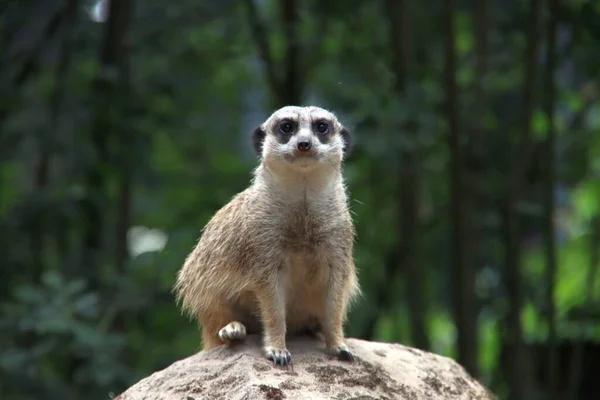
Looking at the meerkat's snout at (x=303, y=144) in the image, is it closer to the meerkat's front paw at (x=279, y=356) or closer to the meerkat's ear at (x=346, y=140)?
the meerkat's ear at (x=346, y=140)

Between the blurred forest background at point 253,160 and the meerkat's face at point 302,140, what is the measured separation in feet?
5.63

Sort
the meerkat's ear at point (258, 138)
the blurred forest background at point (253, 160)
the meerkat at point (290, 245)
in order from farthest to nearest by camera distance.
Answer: the blurred forest background at point (253, 160) → the meerkat's ear at point (258, 138) → the meerkat at point (290, 245)

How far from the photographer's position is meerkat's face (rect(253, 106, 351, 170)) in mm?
→ 3496

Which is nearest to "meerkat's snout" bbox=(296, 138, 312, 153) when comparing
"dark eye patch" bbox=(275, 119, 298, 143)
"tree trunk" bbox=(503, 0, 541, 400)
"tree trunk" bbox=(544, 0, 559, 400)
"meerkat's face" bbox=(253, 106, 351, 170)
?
"meerkat's face" bbox=(253, 106, 351, 170)

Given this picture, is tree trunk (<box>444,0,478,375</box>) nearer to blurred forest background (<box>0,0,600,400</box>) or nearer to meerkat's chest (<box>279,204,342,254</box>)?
blurred forest background (<box>0,0,600,400</box>)

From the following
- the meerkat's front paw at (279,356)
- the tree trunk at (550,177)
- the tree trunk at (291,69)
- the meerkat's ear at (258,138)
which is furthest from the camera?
the tree trunk at (291,69)

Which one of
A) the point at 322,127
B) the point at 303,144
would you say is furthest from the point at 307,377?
the point at 322,127

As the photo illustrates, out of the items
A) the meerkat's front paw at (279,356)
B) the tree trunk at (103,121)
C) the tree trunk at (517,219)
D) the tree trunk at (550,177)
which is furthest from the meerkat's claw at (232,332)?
the tree trunk at (550,177)

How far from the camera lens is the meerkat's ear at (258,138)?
12.6 feet

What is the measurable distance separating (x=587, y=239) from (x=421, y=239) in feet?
5.41

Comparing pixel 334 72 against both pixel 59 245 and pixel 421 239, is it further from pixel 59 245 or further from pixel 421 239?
A: pixel 59 245

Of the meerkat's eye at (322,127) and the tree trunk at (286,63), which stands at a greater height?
the tree trunk at (286,63)

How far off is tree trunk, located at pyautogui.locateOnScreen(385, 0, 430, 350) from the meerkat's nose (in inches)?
104

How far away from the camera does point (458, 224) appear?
19.6ft
